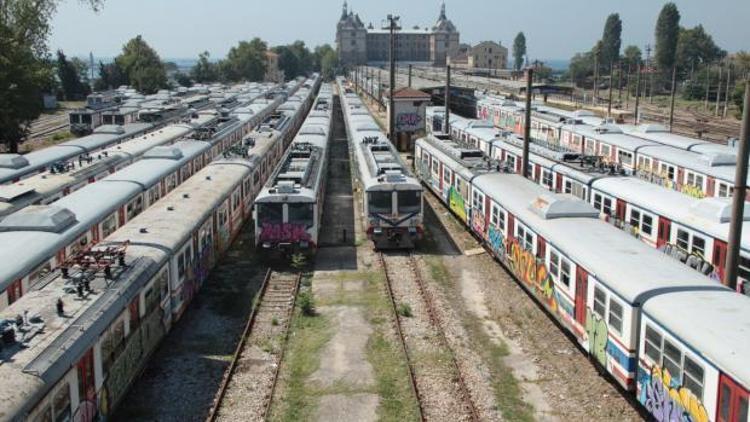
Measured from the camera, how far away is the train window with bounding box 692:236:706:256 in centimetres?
1766

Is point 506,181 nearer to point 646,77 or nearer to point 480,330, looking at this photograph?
point 480,330

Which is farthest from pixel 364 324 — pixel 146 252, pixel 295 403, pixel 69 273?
pixel 69 273

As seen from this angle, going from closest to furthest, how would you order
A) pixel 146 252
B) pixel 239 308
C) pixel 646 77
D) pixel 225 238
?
pixel 146 252, pixel 239 308, pixel 225 238, pixel 646 77

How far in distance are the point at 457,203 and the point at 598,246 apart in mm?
13728

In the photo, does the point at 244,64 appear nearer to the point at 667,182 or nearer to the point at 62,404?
the point at 667,182

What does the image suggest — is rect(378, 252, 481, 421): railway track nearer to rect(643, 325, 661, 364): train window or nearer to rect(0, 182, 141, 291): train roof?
rect(643, 325, 661, 364): train window

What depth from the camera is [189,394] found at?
1462 cm

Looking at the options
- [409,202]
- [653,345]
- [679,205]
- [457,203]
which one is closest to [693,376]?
[653,345]

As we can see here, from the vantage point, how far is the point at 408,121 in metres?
54.2

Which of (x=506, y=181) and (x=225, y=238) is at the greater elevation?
(x=506, y=181)

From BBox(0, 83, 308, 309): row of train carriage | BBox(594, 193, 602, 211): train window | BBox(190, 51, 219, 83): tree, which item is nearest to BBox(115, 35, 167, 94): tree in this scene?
BBox(190, 51, 219, 83): tree

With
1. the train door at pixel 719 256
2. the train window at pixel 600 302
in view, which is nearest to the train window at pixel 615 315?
the train window at pixel 600 302

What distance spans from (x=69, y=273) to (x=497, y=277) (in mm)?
13149

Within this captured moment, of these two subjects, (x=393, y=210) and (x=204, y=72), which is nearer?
(x=393, y=210)
